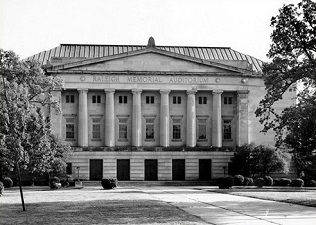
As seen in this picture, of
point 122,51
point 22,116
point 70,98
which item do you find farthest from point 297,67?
point 122,51

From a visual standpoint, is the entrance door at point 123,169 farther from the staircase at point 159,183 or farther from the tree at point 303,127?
the tree at point 303,127

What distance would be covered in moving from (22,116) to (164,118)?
45.4 m

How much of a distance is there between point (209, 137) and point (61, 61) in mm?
21021

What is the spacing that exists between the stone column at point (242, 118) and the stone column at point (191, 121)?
18.7ft

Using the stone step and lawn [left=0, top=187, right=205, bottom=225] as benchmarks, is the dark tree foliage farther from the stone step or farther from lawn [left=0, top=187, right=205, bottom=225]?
the stone step

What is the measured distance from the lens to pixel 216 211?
2656 cm

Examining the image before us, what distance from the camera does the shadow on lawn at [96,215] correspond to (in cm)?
2242

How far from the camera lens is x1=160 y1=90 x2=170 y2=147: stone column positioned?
78.9 meters

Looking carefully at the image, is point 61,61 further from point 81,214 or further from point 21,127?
point 81,214

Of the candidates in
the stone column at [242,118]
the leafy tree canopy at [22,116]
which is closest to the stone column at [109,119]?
the stone column at [242,118]

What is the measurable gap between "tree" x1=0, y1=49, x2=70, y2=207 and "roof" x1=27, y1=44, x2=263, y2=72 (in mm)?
30807

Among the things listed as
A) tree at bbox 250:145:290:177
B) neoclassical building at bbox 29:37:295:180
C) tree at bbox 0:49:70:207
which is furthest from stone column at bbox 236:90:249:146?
tree at bbox 0:49:70:207

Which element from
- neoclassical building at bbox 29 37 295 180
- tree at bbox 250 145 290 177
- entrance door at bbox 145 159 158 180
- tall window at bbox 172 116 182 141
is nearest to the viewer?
tree at bbox 250 145 290 177

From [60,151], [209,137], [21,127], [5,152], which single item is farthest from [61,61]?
[21,127]
